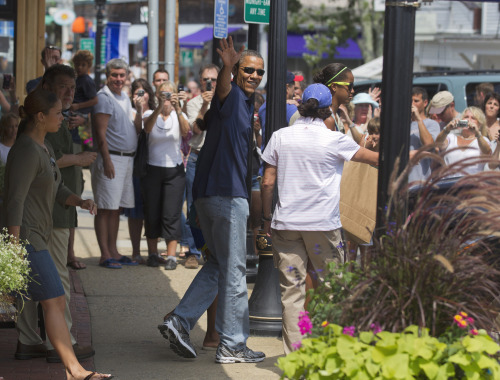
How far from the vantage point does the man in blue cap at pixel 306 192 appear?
568 cm

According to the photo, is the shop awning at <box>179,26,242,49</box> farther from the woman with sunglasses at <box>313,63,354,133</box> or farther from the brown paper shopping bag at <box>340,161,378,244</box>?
the woman with sunglasses at <box>313,63,354,133</box>

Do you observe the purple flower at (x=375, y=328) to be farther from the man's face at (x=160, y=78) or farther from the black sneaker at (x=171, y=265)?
the man's face at (x=160, y=78)

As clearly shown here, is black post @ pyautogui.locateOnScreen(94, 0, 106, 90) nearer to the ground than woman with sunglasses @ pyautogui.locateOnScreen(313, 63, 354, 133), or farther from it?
farther from it

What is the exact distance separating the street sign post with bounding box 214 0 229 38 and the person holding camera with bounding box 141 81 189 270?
1.06 m

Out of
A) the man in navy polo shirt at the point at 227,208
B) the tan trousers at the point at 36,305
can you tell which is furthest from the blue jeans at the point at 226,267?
the tan trousers at the point at 36,305

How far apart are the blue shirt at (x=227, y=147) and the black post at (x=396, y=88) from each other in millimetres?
1732

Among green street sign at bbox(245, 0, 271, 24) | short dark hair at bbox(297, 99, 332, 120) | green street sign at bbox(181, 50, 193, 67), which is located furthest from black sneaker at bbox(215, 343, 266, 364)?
green street sign at bbox(181, 50, 193, 67)

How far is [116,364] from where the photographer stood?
599cm

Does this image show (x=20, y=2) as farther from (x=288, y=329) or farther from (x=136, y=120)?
(x=288, y=329)

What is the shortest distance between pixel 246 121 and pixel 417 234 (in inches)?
93.8

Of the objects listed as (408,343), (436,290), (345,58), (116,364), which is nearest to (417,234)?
(436,290)

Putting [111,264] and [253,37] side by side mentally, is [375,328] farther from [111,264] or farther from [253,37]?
[111,264]

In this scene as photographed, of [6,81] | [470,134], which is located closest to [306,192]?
[470,134]

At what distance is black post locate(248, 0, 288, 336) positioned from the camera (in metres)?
6.80
